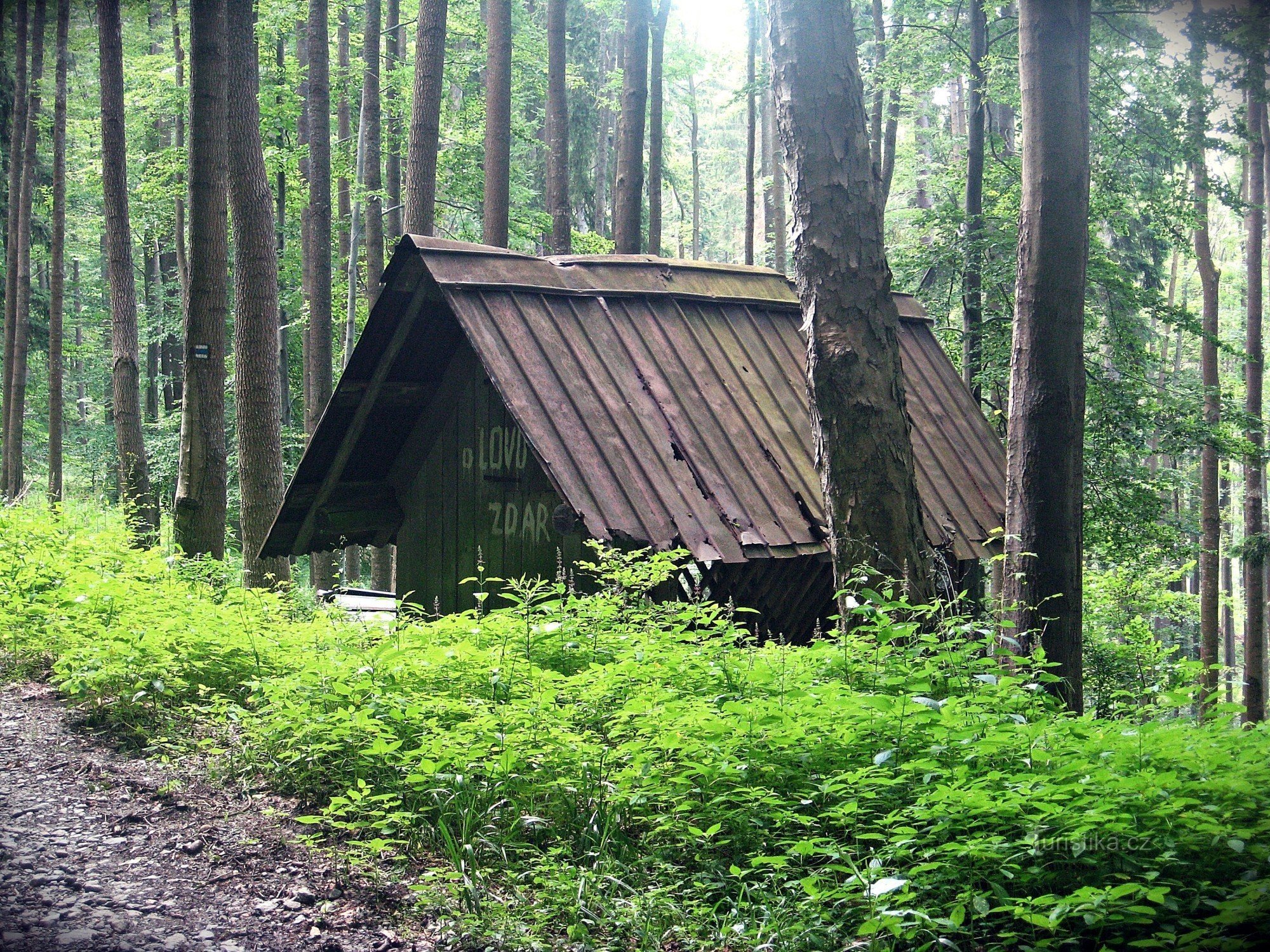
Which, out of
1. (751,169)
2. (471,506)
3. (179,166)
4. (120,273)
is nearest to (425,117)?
(120,273)

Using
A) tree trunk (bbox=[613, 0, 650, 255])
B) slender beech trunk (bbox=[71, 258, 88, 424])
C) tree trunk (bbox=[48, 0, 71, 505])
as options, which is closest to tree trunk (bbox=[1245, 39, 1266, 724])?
tree trunk (bbox=[613, 0, 650, 255])

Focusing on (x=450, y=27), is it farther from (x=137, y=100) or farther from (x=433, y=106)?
(x=433, y=106)

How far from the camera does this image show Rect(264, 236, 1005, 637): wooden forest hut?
25.6 ft

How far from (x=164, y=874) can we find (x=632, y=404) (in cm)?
507

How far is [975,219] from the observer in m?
14.6

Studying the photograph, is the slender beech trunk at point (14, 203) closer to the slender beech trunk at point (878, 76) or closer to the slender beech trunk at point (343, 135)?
the slender beech trunk at point (343, 135)

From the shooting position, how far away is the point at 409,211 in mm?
15828

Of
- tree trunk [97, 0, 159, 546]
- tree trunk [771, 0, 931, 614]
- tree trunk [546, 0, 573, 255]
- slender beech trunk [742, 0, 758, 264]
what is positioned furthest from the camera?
slender beech trunk [742, 0, 758, 264]

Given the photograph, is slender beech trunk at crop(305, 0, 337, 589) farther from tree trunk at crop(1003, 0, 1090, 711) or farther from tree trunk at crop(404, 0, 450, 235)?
tree trunk at crop(1003, 0, 1090, 711)

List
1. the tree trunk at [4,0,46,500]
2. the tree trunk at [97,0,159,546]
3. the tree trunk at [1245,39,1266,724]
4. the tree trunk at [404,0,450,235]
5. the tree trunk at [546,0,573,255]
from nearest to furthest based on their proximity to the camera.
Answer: the tree trunk at [404,0,450,235] → the tree trunk at [1245,39,1266,724] → the tree trunk at [97,0,159,546] → the tree trunk at [546,0,573,255] → the tree trunk at [4,0,46,500]

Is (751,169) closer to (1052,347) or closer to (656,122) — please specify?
(656,122)

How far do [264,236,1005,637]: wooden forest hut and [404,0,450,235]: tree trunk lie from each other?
6.42m

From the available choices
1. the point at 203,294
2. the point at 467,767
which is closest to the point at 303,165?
the point at 203,294

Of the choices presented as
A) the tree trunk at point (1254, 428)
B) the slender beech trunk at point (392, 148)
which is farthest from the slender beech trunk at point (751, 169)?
the tree trunk at point (1254, 428)
